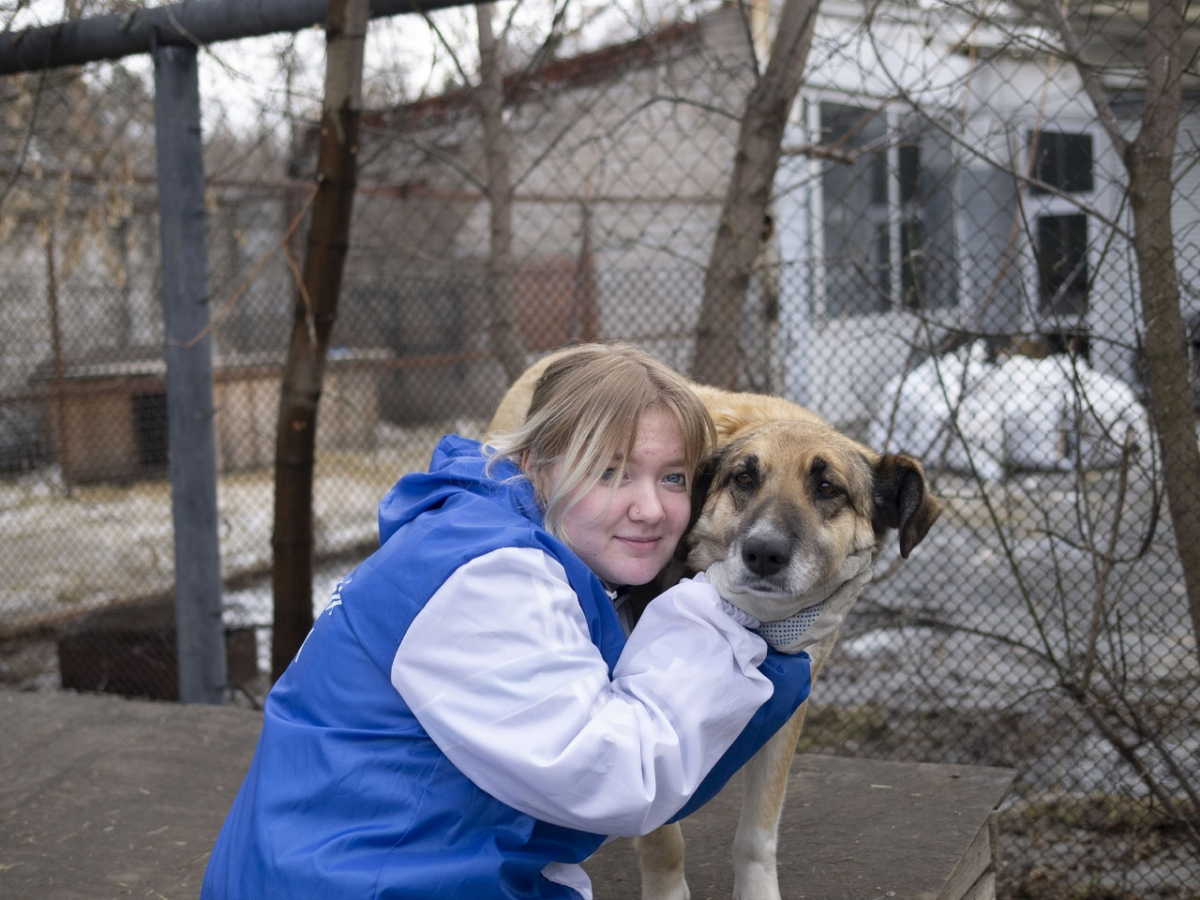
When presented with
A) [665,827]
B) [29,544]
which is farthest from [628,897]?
[29,544]

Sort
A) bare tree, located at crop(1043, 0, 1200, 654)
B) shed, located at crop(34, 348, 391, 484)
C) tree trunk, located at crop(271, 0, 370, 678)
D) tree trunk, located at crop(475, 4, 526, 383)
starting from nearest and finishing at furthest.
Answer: bare tree, located at crop(1043, 0, 1200, 654), tree trunk, located at crop(271, 0, 370, 678), tree trunk, located at crop(475, 4, 526, 383), shed, located at crop(34, 348, 391, 484)

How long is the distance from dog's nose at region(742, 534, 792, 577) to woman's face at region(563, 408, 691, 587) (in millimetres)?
166

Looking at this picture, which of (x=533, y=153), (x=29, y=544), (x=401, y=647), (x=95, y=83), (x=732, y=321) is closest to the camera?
(x=401, y=647)

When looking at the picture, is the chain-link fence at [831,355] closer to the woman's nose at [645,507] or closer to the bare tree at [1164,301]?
the bare tree at [1164,301]

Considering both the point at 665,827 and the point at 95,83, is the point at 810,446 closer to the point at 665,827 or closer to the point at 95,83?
the point at 665,827

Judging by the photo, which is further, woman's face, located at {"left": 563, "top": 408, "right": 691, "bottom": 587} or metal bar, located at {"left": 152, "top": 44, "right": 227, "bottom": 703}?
metal bar, located at {"left": 152, "top": 44, "right": 227, "bottom": 703}

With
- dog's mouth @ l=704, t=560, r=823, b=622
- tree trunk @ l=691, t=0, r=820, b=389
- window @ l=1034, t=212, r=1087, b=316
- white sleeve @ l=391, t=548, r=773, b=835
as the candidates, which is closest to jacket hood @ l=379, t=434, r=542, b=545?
white sleeve @ l=391, t=548, r=773, b=835

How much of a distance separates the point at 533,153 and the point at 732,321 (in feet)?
25.6

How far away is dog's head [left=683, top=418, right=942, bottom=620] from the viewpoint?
2.08 m

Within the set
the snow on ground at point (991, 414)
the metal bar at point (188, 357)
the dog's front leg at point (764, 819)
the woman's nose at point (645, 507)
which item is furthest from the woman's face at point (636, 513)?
the snow on ground at point (991, 414)

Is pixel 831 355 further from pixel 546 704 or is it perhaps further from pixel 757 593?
pixel 546 704

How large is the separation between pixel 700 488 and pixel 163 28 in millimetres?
3006

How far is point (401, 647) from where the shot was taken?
1.74m

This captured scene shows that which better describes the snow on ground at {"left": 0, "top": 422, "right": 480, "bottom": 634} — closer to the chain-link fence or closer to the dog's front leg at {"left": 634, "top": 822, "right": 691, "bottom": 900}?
the chain-link fence
